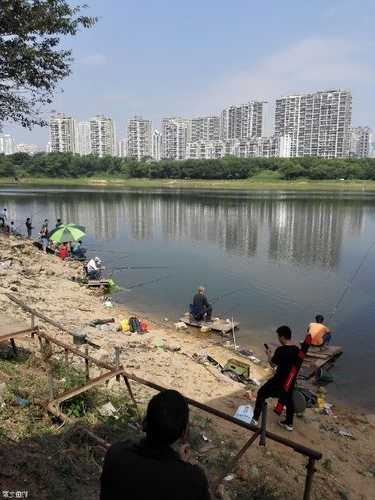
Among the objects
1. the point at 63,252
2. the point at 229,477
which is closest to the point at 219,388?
the point at 229,477

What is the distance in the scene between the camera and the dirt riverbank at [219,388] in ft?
22.0

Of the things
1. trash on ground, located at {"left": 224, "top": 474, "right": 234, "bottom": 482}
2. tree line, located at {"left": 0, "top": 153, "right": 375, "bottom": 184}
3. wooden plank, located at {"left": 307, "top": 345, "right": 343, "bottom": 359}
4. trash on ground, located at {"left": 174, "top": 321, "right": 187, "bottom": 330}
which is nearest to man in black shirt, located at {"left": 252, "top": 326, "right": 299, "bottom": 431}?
trash on ground, located at {"left": 224, "top": 474, "right": 234, "bottom": 482}

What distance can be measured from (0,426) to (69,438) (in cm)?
94

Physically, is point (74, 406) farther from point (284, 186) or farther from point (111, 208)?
point (284, 186)

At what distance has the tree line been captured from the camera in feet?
375

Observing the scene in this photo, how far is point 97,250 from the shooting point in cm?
3234

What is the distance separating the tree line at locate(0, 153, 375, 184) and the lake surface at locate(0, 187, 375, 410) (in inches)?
2404

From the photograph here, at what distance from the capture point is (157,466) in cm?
247

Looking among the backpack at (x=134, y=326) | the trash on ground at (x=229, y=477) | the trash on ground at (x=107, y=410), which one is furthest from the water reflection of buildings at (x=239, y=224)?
the trash on ground at (x=229, y=477)

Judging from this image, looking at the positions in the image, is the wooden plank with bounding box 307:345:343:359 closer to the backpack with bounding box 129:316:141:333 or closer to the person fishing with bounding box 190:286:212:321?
the person fishing with bounding box 190:286:212:321

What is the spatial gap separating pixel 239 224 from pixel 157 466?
141ft

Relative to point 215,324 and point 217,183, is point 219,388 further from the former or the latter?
point 217,183

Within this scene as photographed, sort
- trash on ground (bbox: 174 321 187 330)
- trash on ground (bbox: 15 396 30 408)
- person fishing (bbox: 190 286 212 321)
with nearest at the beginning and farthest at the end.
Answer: trash on ground (bbox: 15 396 30 408), trash on ground (bbox: 174 321 187 330), person fishing (bbox: 190 286 212 321)

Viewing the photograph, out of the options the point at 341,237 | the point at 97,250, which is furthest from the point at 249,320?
the point at 341,237
